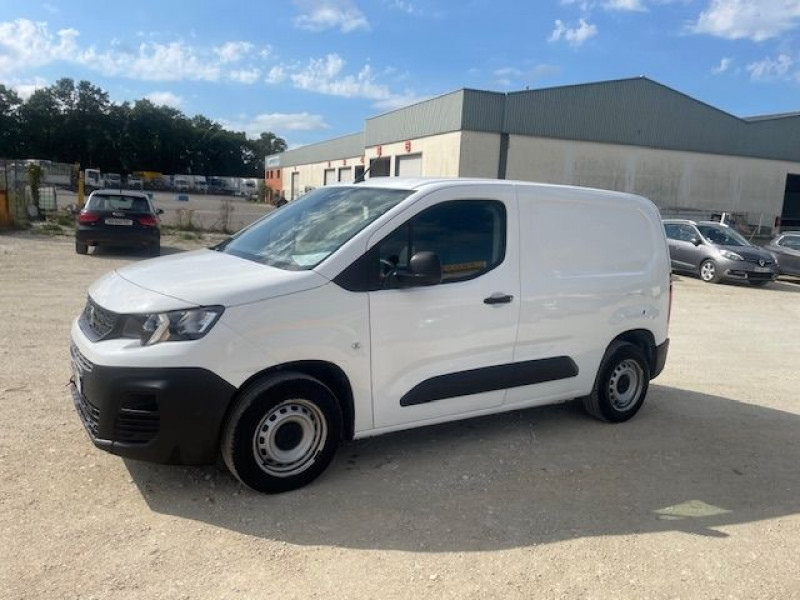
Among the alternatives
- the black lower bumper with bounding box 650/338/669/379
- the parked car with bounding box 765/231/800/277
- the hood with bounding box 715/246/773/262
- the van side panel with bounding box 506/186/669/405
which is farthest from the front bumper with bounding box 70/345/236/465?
the parked car with bounding box 765/231/800/277

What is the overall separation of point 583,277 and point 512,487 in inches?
69.9

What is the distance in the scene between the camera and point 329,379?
13.0 ft

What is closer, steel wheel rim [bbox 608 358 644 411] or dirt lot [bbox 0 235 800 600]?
dirt lot [bbox 0 235 800 600]

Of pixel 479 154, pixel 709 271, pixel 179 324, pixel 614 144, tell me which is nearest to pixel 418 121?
pixel 479 154

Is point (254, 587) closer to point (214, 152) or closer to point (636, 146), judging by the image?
point (636, 146)

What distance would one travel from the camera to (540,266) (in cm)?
477

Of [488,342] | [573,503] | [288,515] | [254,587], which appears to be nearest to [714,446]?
[573,503]

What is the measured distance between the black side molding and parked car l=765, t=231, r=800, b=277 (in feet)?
53.3

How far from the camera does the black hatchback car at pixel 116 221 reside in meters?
14.8

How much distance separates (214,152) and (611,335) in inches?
4452

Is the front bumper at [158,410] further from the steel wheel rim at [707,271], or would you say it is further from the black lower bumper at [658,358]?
the steel wheel rim at [707,271]

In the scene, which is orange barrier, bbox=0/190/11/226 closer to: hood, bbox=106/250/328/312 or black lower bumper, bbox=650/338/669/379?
hood, bbox=106/250/328/312

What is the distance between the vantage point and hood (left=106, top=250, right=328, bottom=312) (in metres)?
3.59

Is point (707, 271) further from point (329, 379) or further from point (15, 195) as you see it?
point (15, 195)
